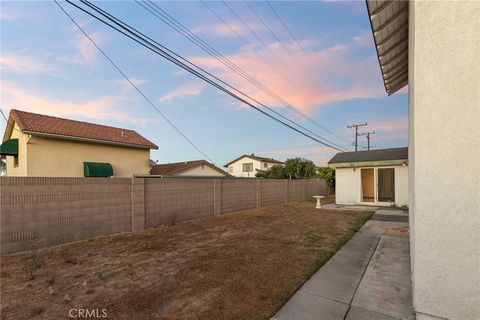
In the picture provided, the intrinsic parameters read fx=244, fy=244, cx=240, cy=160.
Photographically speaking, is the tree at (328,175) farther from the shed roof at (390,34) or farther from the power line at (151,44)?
the shed roof at (390,34)

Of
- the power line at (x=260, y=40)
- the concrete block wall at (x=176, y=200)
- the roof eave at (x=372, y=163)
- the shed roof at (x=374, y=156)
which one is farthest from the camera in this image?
the shed roof at (x=374, y=156)

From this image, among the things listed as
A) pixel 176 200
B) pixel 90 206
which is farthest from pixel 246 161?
pixel 90 206

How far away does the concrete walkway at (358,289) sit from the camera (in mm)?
3072

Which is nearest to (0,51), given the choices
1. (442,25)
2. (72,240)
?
(72,240)

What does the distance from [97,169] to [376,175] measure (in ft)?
55.9

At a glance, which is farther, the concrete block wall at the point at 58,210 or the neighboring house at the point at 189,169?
the neighboring house at the point at 189,169

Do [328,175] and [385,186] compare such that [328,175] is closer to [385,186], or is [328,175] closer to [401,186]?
[385,186]

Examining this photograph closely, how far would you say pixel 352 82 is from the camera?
1364 cm

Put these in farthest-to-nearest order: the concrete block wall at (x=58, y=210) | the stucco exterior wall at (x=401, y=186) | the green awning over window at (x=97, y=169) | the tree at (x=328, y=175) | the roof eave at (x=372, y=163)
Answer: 1. the tree at (x=328, y=175)
2. the stucco exterior wall at (x=401, y=186)
3. the roof eave at (x=372, y=163)
4. the green awning over window at (x=97, y=169)
5. the concrete block wall at (x=58, y=210)

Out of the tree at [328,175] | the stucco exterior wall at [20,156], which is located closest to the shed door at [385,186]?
the tree at [328,175]

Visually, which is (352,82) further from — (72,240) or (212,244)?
(72,240)

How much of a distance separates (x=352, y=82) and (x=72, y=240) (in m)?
14.5

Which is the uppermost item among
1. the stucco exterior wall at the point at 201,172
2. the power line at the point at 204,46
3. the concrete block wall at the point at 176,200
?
the power line at the point at 204,46

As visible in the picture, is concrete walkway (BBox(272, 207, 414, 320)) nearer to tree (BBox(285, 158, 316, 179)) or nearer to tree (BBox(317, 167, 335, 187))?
tree (BBox(317, 167, 335, 187))
